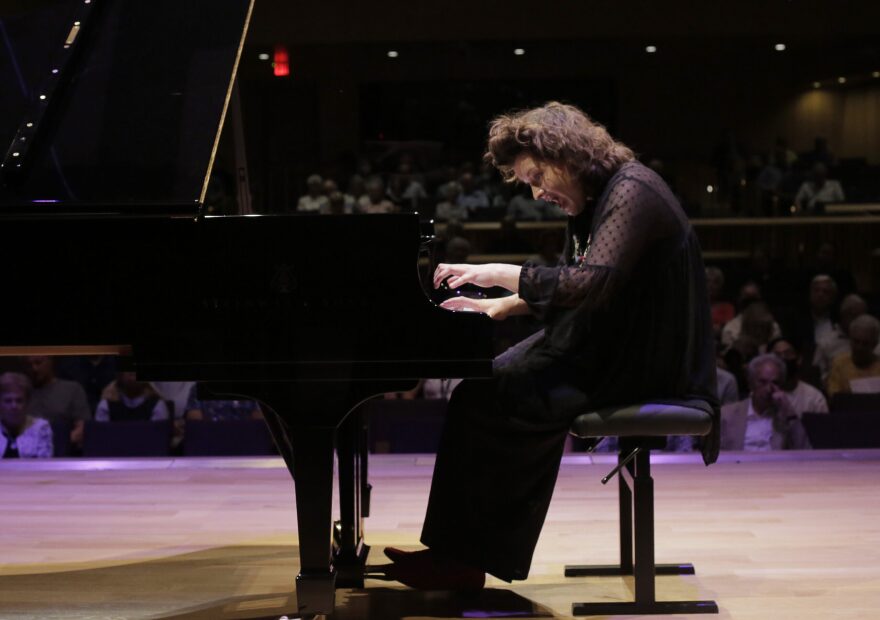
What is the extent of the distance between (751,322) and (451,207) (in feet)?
14.0

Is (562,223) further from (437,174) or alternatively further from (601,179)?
(601,179)

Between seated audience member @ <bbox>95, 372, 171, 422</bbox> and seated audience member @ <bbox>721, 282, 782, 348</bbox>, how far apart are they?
10.7 feet

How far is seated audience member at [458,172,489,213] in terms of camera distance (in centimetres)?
1069

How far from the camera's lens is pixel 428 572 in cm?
293

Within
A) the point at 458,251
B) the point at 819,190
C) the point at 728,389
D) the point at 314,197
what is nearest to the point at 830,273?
the point at 819,190

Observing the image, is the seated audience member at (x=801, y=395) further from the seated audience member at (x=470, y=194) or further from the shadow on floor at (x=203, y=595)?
the seated audience member at (x=470, y=194)

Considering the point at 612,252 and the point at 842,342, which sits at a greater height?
the point at 612,252

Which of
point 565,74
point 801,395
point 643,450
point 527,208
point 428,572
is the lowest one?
point 428,572

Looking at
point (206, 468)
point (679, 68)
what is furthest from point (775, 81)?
point (206, 468)

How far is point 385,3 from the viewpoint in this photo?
11.1 meters

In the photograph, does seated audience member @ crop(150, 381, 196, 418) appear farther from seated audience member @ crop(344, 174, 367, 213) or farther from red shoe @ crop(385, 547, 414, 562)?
seated audience member @ crop(344, 174, 367, 213)

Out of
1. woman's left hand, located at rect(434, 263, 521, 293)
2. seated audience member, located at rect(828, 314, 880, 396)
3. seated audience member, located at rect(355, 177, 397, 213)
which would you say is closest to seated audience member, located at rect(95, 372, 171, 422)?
woman's left hand, located at rect(434, 263, 521, 293)

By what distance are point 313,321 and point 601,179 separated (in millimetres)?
885

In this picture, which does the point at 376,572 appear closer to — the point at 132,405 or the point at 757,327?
the point at 132,405
